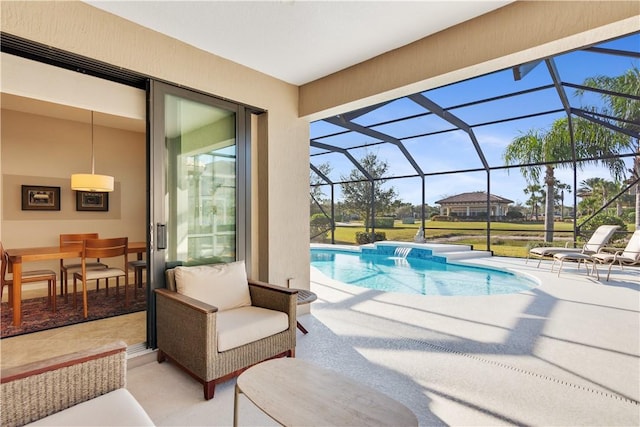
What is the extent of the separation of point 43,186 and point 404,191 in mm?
9819

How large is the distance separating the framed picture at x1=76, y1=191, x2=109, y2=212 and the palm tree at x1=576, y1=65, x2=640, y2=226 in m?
9.48

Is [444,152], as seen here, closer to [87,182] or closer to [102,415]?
[87,182]

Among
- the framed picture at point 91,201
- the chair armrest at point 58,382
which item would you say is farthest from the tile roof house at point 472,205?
the chair armrest at point 58,382

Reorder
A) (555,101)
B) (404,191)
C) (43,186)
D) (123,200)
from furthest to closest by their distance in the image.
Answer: (404,191), (555,101), (123,200), (43,186)

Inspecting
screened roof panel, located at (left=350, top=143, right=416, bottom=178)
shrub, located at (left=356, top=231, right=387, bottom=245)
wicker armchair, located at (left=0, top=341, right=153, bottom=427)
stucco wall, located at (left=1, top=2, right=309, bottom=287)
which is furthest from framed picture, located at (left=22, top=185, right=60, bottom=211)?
shrub, located at (left=356, top=231, right=387, bottom=245)

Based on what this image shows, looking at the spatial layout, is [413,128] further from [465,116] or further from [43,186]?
[43,186]

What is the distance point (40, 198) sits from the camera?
5.09 meters

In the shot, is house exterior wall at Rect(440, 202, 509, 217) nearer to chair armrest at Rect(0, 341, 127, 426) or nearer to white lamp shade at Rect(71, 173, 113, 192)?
white lamp shade at Rect(71, 173, 113, 192)

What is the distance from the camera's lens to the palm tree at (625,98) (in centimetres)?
627

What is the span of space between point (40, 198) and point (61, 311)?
228 centimetres

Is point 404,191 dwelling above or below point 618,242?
above

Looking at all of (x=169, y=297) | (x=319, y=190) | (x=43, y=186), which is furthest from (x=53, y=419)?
(x=319, y=190)

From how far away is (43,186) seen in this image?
5.11 m

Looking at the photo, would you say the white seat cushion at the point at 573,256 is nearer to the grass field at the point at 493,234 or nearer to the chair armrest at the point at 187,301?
the grass field at the point at 493,234
